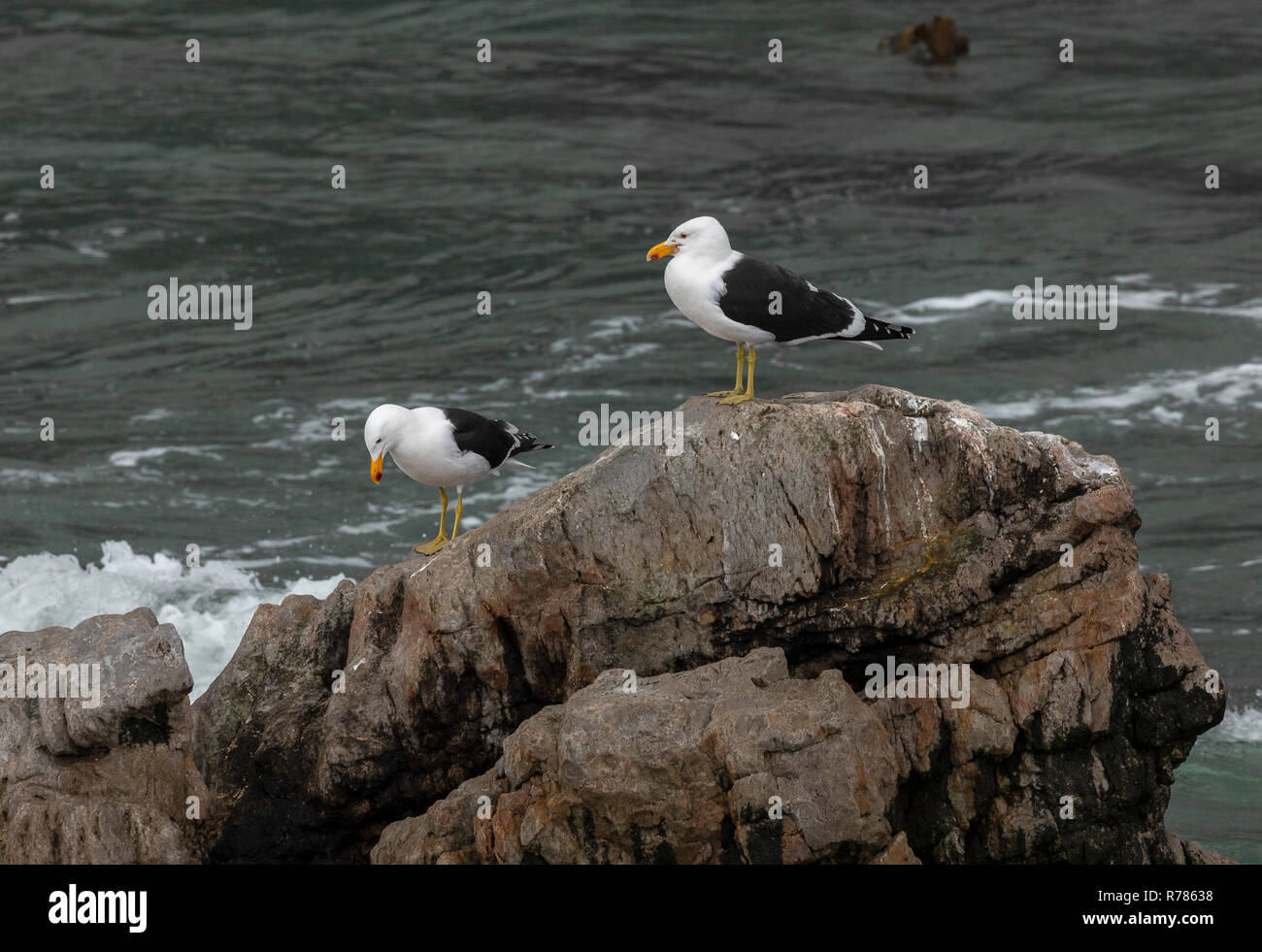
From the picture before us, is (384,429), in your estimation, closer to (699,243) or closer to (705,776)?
(699,243)

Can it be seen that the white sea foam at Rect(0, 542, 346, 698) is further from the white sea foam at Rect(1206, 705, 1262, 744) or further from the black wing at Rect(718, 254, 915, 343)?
the white sea foam at Rect(1206, 705, 1262, 744)

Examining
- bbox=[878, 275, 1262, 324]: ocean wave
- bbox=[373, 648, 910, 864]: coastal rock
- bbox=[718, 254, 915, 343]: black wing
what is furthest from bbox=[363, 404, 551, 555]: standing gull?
bbox=[878, 275, 1262, 324]: ocean wave

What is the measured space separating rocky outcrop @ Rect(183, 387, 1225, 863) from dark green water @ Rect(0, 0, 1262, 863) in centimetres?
452

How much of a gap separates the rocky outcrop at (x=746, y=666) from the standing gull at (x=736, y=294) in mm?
719

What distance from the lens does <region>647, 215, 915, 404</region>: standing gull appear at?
422 inches

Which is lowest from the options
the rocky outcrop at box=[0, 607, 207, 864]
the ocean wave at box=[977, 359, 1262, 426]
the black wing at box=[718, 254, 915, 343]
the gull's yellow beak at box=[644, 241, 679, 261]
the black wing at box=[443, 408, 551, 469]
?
the rocky outcrop at box=[0, 607, 207, 864]

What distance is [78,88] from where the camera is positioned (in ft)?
112

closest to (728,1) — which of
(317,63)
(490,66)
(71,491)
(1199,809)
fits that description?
(490,66)

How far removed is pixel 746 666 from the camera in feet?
30.5

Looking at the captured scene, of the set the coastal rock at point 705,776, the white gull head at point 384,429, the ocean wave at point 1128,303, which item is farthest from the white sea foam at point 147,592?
the ocean wave at point 1128,303

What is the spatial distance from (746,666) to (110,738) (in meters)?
4.22

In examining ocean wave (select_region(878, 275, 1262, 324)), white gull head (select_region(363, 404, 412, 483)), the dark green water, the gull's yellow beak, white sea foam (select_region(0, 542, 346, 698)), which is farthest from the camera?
ocean wave (select_region(878, 275, 1262, 324))

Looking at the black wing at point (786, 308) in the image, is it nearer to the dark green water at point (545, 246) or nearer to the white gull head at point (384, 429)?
the white gull head at point (384, 429)

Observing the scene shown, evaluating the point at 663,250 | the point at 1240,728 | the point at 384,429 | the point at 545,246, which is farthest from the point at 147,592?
the point at 545,246
